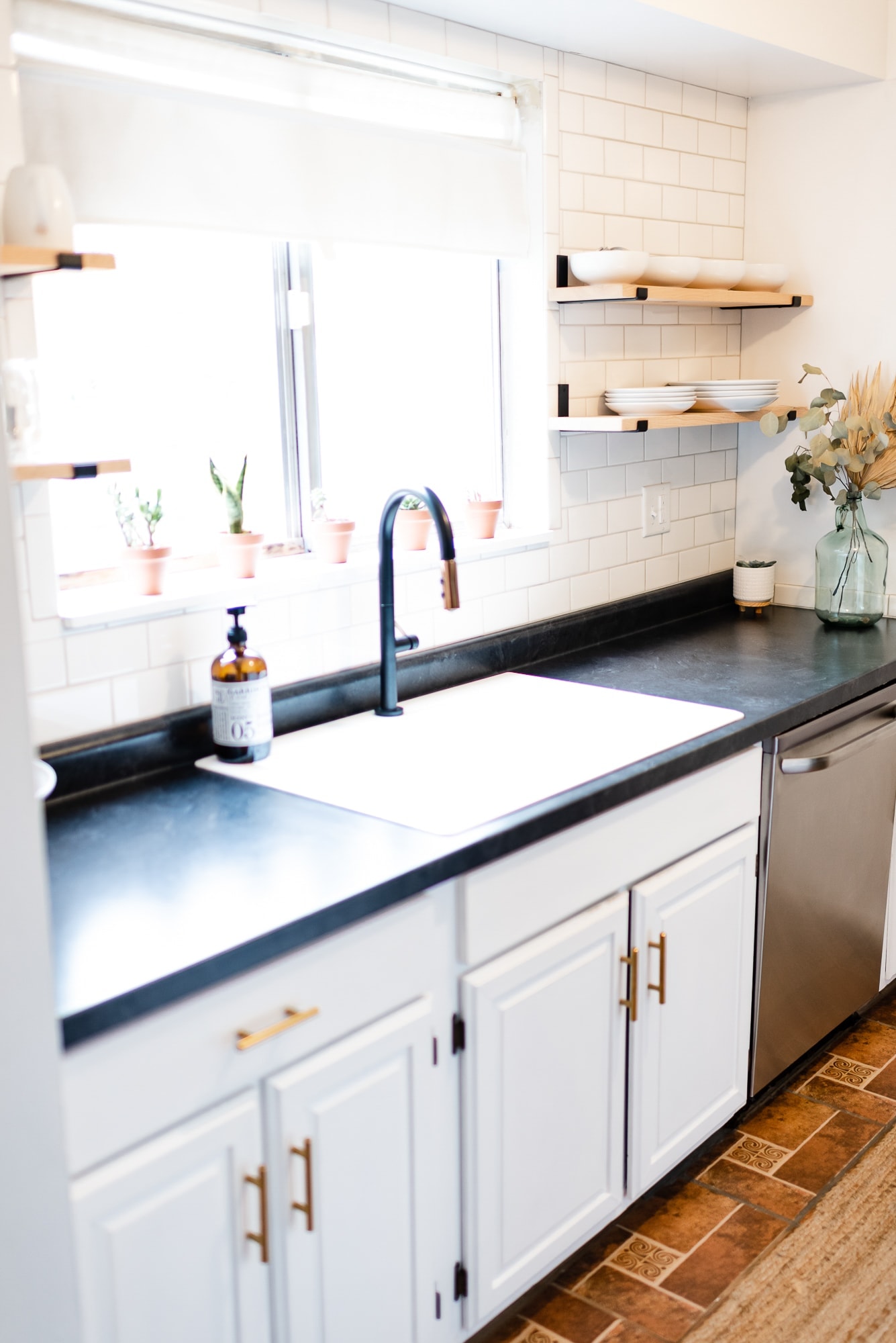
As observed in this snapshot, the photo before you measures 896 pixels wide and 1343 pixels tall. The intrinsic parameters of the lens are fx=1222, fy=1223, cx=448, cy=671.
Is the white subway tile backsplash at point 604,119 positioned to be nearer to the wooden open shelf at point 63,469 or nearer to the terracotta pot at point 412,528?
the terracotta pot at point 412,528

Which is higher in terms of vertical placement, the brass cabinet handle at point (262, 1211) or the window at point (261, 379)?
the window at point (261, 379)

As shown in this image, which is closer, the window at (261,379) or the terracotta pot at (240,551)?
the window at (261,379)

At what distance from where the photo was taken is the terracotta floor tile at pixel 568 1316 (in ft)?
6.74

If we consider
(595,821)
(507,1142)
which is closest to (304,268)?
(595,821)

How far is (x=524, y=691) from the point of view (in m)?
2.56

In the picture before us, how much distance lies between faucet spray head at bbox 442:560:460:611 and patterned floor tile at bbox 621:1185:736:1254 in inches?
48.7

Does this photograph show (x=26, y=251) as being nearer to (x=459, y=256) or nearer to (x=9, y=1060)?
(x=9, y=1060)

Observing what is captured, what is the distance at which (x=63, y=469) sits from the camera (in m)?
1.63

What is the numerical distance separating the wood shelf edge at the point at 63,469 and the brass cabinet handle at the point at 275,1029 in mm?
755

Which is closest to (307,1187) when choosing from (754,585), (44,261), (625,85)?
(44,261)

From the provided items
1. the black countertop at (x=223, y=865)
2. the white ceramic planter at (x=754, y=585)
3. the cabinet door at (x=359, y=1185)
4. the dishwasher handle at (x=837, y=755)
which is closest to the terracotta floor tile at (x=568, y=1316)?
the cabinet door at (x=359, y=1185)

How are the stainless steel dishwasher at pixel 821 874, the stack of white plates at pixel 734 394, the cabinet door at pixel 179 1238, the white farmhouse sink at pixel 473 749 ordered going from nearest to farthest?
the cabinet door at pixel 179 1238, the white farmhouse sink at pixel 473 749, the stainless steel dishwasher at pixel 821 874, the stack of white plates at pixel 734 394

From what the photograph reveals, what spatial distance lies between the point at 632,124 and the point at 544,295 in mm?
531

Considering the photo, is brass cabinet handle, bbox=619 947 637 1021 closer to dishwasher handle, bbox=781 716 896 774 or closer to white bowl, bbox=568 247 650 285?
dishwasher handle, bbox=781 716 896 774
